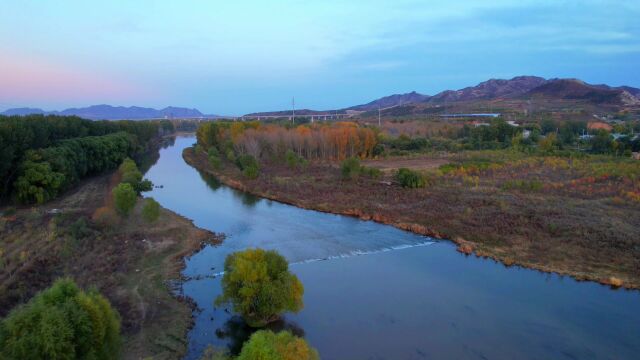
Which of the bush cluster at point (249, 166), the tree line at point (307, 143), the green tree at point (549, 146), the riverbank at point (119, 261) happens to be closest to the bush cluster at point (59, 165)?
the riverbank at point (119, 261)

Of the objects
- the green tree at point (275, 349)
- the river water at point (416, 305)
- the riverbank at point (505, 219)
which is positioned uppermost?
the green tree at point (275, 349)

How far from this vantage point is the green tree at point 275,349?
10.5 meters

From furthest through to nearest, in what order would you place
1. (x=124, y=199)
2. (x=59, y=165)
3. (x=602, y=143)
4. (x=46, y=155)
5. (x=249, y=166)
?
1. (x=602, y=143)
2. (x=249, y=166)
3. (x=59, y=165)
4. (x=46, y=155)
5. (x=124, y=199)

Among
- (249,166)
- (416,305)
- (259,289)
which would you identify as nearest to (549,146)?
(249,166)

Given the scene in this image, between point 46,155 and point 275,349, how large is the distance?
2898cm

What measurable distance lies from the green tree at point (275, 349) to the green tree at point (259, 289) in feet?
11.4

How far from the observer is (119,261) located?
65.6 feet

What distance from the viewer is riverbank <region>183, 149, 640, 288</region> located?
20516 mm

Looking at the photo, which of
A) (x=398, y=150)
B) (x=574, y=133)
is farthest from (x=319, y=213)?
(x=574, y=133)

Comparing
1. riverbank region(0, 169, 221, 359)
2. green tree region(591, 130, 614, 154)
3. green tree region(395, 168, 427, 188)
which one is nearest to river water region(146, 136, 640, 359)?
riverbank region(0, 169, 221, 359)

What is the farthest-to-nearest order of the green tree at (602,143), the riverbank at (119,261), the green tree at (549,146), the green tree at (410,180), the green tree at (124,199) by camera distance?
1. the green tree at (549,146)
2. the green tree at (602,143)
3. the green tree at (410,180)
4. the green tree at (124,199)
5. the riverbank at (119,261)

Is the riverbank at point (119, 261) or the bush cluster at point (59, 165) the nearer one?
the riverbank at point (119, 261)

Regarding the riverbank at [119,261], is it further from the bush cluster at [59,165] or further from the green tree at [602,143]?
the green tree at [602,143]

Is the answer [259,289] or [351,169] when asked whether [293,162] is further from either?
[259,289]
